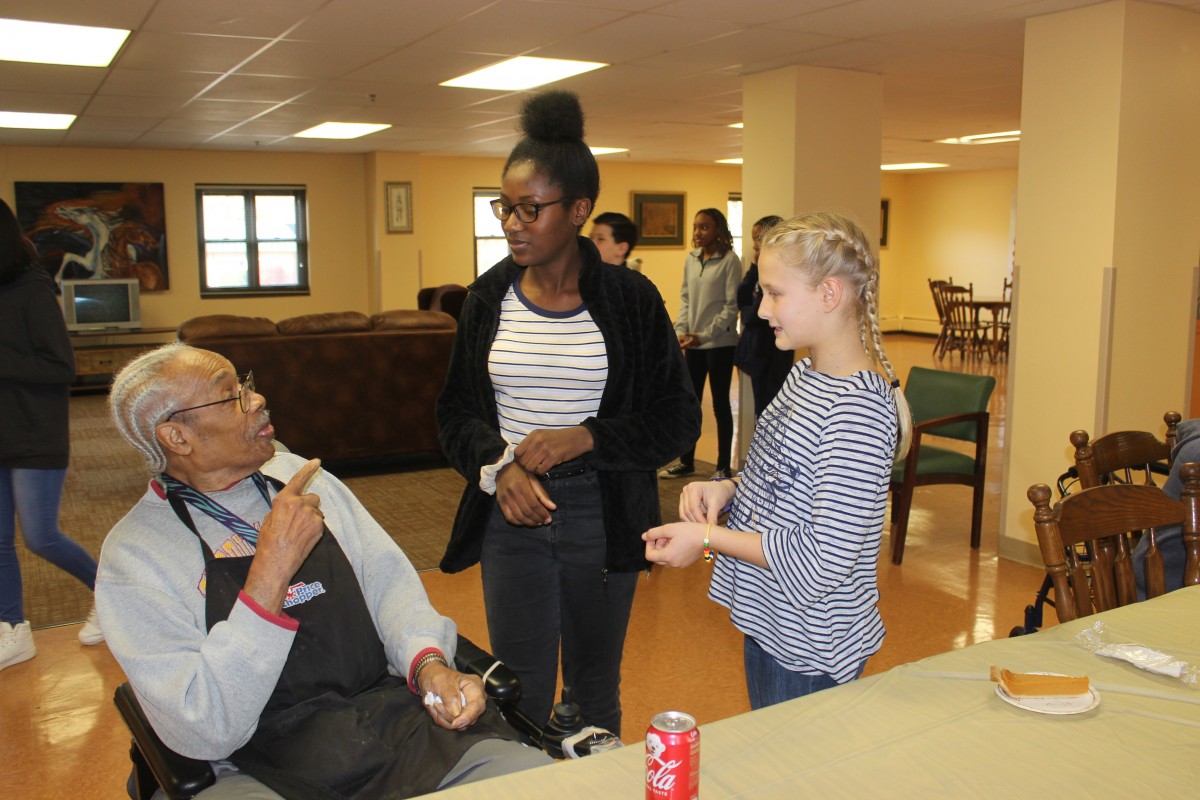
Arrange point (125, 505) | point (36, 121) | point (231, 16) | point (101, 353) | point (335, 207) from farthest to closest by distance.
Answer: point (335, 207) → point (101, 353) → point (36, 121) → point (125, 505) → point (231, 16)

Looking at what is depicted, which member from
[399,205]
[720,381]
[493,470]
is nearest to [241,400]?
[493,470]

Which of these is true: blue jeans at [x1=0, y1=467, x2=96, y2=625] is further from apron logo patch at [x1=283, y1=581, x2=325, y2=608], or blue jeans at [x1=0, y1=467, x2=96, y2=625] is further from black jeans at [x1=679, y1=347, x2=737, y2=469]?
black jeans at [x1=679, y1=347, x2=737, y2=469]

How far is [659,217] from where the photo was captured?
13648 millimetres

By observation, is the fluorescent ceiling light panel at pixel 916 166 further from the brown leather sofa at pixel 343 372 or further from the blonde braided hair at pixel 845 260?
the blonde braided hair at pixel 845 260

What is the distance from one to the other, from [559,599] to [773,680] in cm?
54

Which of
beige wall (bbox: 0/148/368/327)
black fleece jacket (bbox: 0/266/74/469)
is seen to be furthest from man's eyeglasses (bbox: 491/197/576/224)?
beige wall (bbox: 0/148/368/327)

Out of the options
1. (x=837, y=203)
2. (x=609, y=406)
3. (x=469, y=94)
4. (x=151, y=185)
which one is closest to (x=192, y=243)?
(x=151, y=185)

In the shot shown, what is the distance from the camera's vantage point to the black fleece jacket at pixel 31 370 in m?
3.17

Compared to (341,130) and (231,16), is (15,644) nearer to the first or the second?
(231,16)

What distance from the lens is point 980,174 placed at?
14500mm

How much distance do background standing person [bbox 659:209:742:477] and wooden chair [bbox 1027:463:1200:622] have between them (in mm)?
3911

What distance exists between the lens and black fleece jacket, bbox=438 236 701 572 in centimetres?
199

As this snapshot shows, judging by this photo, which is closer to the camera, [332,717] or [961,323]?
[332,717]

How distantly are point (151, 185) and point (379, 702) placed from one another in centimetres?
1060
